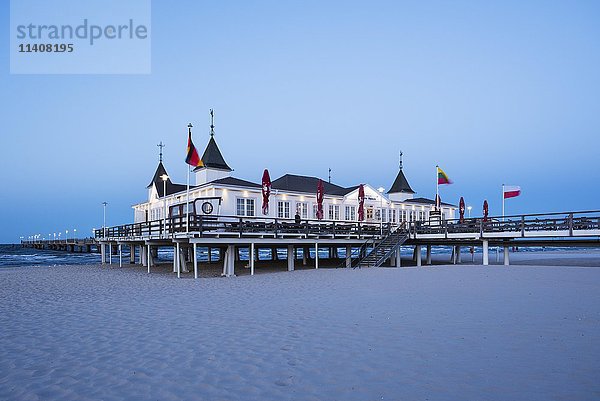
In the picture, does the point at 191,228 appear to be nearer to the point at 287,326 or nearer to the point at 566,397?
the point at 287,326

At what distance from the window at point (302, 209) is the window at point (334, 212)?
7.61 feet

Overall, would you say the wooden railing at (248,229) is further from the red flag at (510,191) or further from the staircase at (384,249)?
the red flag at (510,191)

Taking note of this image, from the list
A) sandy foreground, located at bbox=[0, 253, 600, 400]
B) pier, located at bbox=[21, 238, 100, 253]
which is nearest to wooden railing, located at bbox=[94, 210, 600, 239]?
sandy foreground, located at bbox=[0, 253, 600, 400]

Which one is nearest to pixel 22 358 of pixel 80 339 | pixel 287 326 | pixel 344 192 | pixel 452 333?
pixel 80 339

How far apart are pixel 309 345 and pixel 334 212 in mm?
25791

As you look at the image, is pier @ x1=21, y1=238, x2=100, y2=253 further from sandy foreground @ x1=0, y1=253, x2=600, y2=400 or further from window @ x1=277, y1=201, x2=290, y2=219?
sandy foreground @ x1=0, y1=253, x2=600, y2=400

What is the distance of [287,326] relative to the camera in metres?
8.83

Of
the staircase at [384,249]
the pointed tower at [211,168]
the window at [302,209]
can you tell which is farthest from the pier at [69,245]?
the staircase at [384,249]

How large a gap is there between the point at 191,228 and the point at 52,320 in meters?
11.0

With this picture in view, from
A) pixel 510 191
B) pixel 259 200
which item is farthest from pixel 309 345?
pixel 510 191

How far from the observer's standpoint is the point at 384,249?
26219 mm

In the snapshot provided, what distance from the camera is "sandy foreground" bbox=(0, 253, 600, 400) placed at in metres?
5.38

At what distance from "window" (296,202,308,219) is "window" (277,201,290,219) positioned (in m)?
0.92

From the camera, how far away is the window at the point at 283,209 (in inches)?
1180
